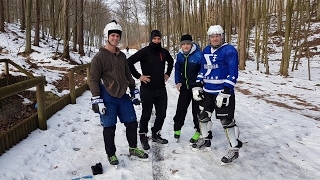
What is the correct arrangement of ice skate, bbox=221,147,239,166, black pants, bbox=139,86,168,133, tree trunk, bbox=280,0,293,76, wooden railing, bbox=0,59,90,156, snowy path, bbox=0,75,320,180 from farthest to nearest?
tree trunk, bbox=280,0,293,76 → black pants, bbox=139,86,168,133 → wooden railing, bbox=0,59,90,156 → ice skate, bbox=221,147,239,166 → snowy path, bbox=0,75,320,180

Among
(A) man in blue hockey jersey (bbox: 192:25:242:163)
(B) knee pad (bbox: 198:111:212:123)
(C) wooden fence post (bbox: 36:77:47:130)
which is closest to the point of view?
(A) man in blue hockey jersey (bbox: 192:25:242:163)

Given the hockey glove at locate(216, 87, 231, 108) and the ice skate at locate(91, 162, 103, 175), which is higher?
the hockey glove at locate(216, 87, 231, 108)

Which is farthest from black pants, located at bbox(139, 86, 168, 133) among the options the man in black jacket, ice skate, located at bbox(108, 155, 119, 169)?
ice skate, located at bbox(108, 155, 119, 169)

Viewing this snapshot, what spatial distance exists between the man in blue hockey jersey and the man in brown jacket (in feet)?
3.65

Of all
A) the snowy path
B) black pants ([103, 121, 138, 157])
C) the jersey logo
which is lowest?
the snowy path

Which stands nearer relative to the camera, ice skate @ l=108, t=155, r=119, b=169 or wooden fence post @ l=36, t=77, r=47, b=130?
ice skate @ l=108, t=155, r=119, b=169

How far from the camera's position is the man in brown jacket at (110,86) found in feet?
11.0

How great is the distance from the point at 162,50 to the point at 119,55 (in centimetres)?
92

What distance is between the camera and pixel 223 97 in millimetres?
3471

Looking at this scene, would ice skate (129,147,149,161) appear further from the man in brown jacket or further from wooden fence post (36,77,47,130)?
wooden fence post (36,77,47,130)

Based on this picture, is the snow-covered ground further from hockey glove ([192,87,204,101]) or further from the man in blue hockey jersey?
hockey glove ([192,87,204,101])

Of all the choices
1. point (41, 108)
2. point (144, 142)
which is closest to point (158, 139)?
point (144, 142)

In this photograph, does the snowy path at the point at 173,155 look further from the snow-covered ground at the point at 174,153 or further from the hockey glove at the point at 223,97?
the hockey glove at the point at 223,97

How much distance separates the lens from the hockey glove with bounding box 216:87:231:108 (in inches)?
137
